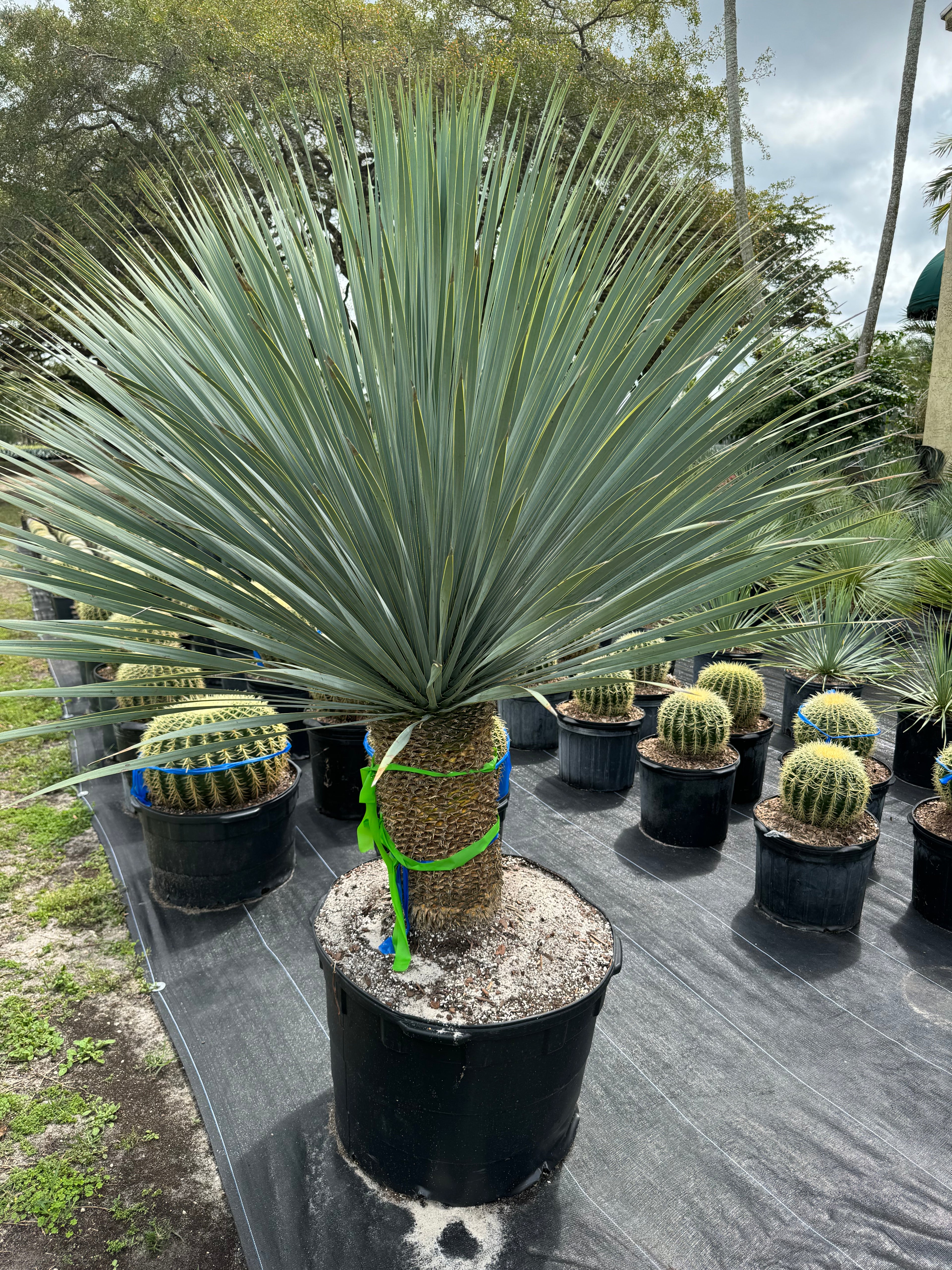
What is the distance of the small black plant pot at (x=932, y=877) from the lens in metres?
2.66

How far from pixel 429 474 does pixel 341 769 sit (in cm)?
253

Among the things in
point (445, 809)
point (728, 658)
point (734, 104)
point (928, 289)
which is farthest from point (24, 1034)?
point (928, 289)

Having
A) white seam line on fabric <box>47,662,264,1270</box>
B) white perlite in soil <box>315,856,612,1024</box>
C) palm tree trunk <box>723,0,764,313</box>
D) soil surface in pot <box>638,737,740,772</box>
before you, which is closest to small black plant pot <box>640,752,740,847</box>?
soil surface in pot <box>638,737,740,772</box>

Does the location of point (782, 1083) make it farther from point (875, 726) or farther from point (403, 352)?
point (403, 352)

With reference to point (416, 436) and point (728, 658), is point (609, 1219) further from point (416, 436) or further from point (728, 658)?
point (728, 658)

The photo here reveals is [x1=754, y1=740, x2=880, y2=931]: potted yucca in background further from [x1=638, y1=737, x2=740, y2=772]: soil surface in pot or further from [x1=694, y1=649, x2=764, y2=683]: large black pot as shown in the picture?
[x1=694, y1=649, x2=764, y2=683]: large black pot

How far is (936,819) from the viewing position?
284 centimetres

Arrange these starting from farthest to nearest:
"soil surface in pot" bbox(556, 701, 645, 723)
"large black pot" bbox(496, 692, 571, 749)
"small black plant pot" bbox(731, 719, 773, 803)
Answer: "large black pot" bbox(496, 692, 571, 749) → "soil surface in pot" bbox(556, 701, 645, 723) → "small black plant pot" bbox(731, 719, 773, 803)

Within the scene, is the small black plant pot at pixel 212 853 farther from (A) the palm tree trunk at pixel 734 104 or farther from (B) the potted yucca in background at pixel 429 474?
(A) the palm tree trunk at pixel 734 104

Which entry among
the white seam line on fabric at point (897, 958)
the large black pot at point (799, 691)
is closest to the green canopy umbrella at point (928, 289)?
the large black pot at point (799, 691)

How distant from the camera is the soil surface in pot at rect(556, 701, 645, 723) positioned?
3719 mm

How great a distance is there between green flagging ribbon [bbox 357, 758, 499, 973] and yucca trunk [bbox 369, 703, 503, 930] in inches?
0.4

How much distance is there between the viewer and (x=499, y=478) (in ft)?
3.60

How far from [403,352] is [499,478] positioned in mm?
310
